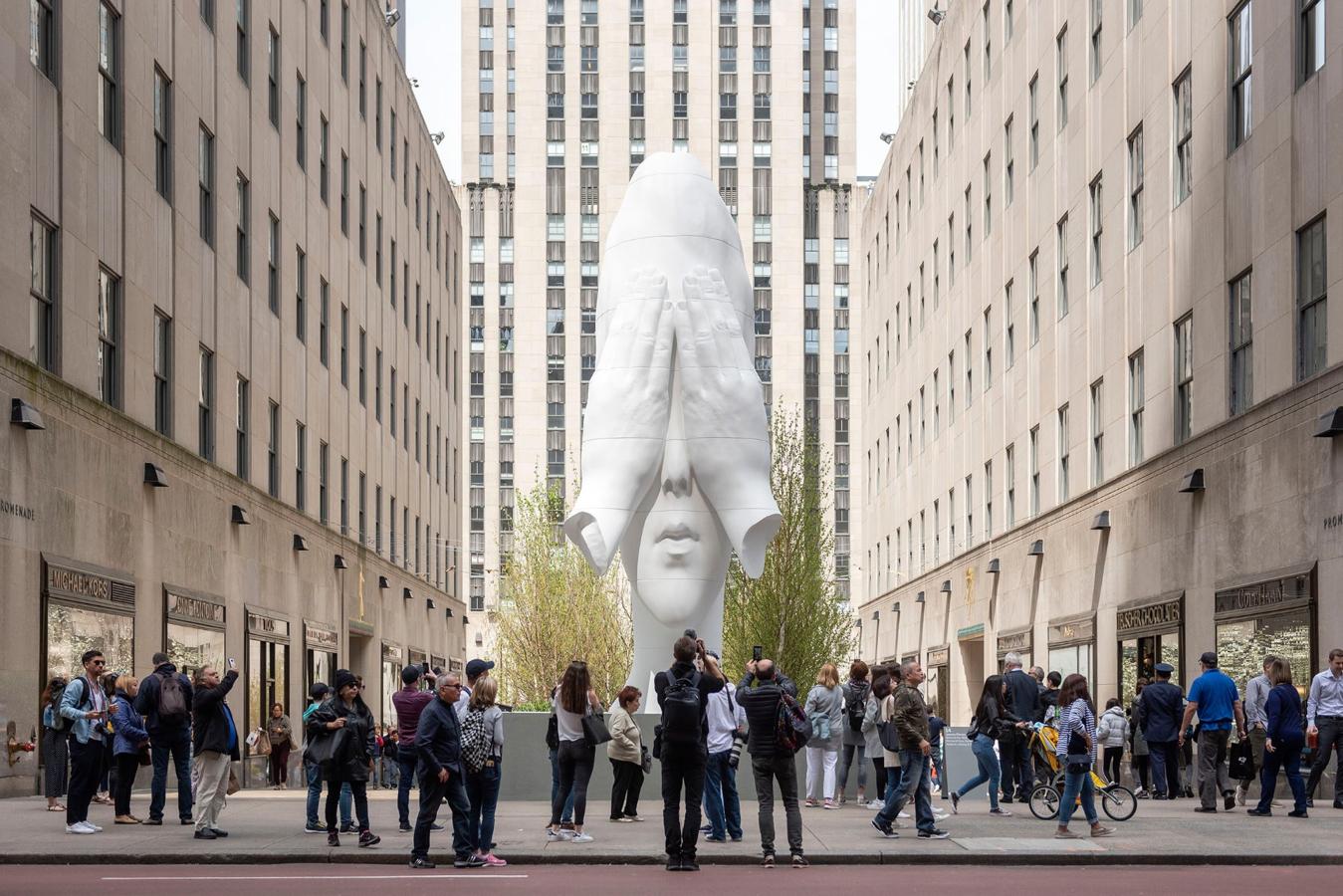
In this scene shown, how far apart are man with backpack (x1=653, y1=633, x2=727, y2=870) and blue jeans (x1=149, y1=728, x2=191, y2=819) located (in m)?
6.19

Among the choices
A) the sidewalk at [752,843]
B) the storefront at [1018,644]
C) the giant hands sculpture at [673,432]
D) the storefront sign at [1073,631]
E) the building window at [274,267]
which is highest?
the building window at [274,267]

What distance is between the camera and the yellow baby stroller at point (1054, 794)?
1759 centimetres

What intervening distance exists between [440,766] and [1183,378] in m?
19.1

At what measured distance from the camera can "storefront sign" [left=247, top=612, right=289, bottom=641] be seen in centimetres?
3269

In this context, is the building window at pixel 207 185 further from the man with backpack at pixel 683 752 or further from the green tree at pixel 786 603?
the man with backpack at pixel 683 752

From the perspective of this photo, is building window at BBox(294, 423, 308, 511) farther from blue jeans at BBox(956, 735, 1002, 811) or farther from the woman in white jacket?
blue jeans at BBox(956, 735, 1002, 811)

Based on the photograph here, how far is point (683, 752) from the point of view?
13609 mm

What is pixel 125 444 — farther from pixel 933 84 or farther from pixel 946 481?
pixel 933 84

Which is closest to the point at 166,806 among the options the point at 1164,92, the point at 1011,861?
the point at 1011,861

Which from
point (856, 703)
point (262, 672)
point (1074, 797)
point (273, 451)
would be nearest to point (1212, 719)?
point (856, 703)

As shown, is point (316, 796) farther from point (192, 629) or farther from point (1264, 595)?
point (1264, 595)

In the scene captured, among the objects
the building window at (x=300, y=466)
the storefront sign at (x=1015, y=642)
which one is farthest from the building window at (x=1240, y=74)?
the building window at (x=300, y=466)

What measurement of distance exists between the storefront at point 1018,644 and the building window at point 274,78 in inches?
790

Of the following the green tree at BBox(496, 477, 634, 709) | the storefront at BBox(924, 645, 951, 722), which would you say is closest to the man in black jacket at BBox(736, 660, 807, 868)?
the storefront at BBox(924, 645, 951, 722)
